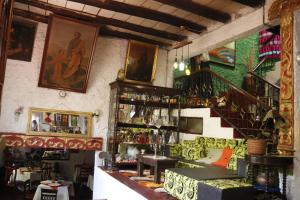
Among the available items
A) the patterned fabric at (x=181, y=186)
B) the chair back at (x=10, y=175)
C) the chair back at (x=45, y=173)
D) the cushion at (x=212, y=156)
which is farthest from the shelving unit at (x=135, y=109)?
the chair back at (x=10, y=175)

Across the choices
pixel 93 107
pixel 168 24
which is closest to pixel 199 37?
pixel 168 24

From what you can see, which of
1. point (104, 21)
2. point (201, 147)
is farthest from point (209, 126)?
point (104, 21)

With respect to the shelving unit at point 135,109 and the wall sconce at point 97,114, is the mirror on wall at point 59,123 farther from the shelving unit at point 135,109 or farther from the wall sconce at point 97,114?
the shelving unit at point 135,109

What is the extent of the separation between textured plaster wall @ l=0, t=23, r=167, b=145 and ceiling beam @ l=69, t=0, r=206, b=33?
1608mm

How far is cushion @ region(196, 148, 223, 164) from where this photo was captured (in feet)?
16.8

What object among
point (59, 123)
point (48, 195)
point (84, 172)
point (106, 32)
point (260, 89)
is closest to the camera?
point (59, 123)

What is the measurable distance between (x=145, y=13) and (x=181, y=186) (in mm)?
3173

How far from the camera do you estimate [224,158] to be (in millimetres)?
4863

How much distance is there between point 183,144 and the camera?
6.02 m

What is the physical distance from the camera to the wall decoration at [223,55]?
8.48 metres

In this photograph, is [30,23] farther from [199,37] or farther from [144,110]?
[199,37]

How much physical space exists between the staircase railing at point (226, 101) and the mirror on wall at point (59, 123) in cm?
240

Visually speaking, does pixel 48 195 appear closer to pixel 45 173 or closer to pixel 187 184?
pixel 45 173

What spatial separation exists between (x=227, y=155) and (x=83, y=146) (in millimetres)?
3042
